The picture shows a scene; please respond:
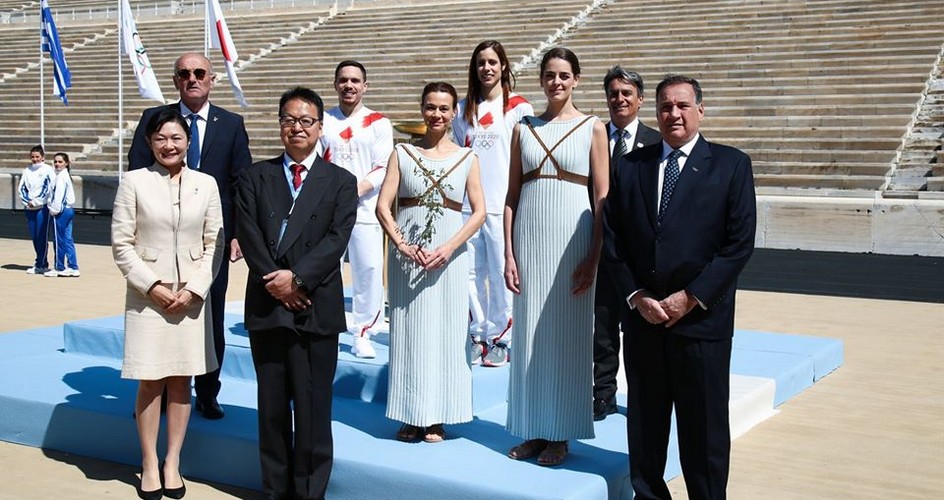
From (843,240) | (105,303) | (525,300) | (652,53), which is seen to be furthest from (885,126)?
(525,300)

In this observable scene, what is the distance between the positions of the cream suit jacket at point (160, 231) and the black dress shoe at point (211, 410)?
83 centimetres

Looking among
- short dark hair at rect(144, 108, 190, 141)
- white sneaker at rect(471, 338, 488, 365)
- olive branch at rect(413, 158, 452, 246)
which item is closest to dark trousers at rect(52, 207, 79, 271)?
white sneaker at rect(471, 338, 488, 365)

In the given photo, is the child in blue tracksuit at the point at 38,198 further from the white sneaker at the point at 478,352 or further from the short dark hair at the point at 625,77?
the short dark hair at the point at 625,77

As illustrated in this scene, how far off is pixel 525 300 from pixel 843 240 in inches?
447

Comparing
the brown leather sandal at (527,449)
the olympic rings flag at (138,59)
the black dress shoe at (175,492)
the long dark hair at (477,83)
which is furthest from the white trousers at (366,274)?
the olympic rings flag at (138,59)

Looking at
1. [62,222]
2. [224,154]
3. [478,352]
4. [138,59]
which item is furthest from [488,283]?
[138,59]

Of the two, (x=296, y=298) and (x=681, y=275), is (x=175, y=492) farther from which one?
(x=681, y=275)

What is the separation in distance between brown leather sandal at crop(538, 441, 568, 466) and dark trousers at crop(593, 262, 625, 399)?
92cm

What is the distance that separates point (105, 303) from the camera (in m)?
10.3

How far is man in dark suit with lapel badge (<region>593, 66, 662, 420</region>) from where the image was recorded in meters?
5.32

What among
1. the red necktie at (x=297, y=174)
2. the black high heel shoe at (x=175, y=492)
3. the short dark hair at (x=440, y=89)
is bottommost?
the black high heel shoe at (x=175, y=492)

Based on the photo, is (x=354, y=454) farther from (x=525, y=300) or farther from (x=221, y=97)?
(x=221, y=97)

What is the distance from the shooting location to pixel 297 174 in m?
4.47

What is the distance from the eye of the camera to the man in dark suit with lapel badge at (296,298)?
4.36 m
